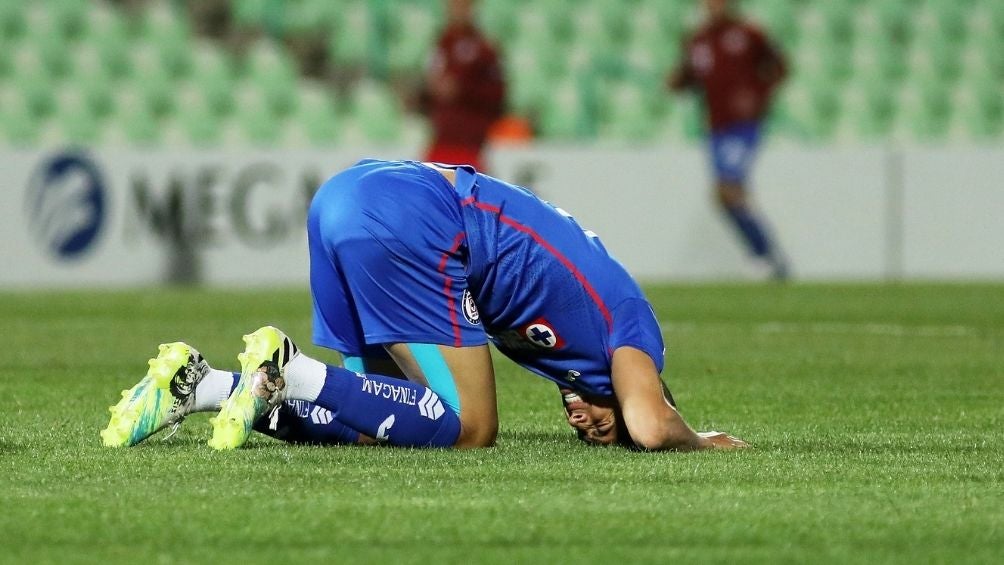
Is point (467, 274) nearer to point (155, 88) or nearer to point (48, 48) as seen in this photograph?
point (155, 88)

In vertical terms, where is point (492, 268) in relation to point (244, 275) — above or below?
above

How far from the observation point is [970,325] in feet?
28.0

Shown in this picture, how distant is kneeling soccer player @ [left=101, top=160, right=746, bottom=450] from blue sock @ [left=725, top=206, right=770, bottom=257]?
806 centimetres

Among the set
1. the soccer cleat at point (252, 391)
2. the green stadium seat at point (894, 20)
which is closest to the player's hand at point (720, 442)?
the soccer cleat at point (252, 391)

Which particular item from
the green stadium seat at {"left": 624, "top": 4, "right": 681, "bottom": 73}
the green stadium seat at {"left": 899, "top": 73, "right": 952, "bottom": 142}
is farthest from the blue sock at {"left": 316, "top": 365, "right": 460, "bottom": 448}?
the green stadium seat at {"left": 899, "top": 73, "right": 952, "bottom": 142}

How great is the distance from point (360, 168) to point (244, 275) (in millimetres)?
7980

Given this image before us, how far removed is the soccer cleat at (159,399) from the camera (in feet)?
12.6

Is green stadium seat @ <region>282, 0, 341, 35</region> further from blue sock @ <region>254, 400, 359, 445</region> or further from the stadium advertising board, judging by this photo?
blue sock @ <region>254, 400, 359, 445</region>

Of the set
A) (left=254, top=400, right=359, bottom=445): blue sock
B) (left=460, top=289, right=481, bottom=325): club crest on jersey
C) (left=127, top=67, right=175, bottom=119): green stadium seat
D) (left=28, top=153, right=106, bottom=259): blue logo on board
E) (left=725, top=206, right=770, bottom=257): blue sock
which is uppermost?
(left=127, top=67, right=175, bottom=119): green stadium seat

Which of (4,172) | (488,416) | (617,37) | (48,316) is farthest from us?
(617,37)

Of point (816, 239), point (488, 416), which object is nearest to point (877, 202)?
point (816, 239)

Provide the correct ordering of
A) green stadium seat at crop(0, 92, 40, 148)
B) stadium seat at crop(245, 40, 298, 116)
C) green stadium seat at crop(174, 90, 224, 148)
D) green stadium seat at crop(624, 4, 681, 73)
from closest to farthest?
1. green stadium seat at crop(0, 92, 40, 148)
2. green stadium seat at crop(174, 90, 224, 148)
3. stadium seat at crop(245, 40, 298, 116)
4. green stadium seat at crop(624, 4, 681, 73)

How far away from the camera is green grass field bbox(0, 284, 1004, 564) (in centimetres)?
275

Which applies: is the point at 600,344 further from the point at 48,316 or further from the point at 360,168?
the point at 48,316
